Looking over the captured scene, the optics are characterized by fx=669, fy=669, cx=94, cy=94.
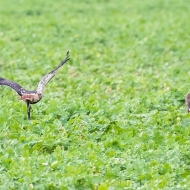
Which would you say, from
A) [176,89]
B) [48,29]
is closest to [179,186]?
[176,89]

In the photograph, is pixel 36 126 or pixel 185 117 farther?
pixel 185 117

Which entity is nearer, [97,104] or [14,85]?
[14,85]

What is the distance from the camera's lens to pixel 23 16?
62.3 feet

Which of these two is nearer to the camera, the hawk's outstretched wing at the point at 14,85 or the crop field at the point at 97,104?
the crop field at the point at 97,104

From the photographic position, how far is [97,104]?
9.02 m

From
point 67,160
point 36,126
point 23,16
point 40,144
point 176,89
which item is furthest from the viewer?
point 23,16

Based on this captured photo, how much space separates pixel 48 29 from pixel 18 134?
8.99 metres

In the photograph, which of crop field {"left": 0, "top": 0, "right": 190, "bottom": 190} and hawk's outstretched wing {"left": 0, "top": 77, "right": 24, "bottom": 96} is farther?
hawk's outstretched wing {"left": 0, "top": 77, "right": 24, "bottom": 96}

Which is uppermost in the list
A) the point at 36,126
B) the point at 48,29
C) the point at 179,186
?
the point at 48,29

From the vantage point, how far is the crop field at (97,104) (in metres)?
6.61

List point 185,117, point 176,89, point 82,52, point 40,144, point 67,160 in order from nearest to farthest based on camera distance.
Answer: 1. point 67,160
2. point 40,144
3. point 185,117
4. point 176,89
5. point 82,52

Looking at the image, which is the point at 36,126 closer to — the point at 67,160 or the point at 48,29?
the point at 67,160

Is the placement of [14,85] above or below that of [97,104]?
above

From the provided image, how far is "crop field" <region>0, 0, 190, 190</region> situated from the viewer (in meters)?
6.61
